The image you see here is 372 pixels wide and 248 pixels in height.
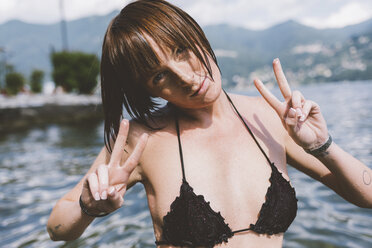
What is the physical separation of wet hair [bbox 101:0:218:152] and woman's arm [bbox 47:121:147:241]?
0.33m

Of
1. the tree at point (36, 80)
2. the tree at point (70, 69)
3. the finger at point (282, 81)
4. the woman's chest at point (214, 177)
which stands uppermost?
the finger at point (282, 81)

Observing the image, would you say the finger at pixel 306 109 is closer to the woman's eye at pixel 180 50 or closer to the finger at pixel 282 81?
the finger at pixel 282 81

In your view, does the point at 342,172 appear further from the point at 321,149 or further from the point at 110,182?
the point at 110,182

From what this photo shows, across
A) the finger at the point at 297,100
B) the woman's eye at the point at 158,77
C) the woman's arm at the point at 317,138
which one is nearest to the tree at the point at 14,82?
the woman's eye at the point at 158,77

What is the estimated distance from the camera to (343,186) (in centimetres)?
184

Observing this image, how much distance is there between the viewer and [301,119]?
4.99 feet

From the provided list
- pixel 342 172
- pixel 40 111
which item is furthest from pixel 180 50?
pixel 40 111

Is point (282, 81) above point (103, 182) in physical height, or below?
above

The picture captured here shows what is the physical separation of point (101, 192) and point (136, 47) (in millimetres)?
758

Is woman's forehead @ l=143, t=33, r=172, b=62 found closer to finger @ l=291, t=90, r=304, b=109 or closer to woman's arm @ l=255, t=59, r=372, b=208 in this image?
woman's arm @ l=255, t=59, r=372, b=208

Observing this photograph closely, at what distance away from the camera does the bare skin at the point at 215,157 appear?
1.62 m

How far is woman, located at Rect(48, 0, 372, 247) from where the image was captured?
5.34 feet

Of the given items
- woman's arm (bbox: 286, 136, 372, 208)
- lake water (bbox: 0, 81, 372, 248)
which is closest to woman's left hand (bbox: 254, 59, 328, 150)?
woman's arm (bbox: 286, 136, 372, 208)

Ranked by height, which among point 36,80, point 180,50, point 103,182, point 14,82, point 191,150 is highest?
point 180,50
